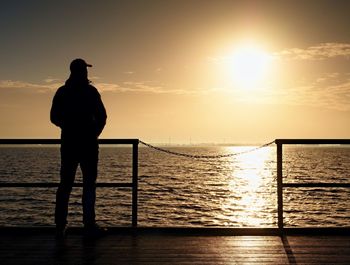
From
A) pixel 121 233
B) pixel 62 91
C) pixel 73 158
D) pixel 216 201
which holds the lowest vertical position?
pixel 216 201

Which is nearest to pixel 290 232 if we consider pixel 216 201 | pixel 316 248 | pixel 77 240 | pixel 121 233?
pixel 316 248

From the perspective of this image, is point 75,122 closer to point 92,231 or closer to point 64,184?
point 64,184

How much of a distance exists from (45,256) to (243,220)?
23.0 meters

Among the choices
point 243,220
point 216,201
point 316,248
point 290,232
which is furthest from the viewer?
point 216,201

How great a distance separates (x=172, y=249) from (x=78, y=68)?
2416mm

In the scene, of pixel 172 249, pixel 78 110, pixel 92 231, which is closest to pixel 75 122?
pixel 78 110

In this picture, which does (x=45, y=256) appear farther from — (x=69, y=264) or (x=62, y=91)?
(x=62, y=91)

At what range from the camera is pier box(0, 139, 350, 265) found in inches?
184

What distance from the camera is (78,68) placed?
542 cm

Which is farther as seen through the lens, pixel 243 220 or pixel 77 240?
pixel 243 220

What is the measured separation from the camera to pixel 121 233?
607 cm

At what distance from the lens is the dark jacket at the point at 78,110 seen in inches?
217

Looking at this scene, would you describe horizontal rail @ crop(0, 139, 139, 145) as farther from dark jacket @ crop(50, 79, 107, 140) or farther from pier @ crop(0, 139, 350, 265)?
dark jacket @ crop(50, 79, 107, 140)

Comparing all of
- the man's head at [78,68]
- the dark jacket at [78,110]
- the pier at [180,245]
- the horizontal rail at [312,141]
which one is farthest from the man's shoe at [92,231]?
the horizontal rail at [312,141]
